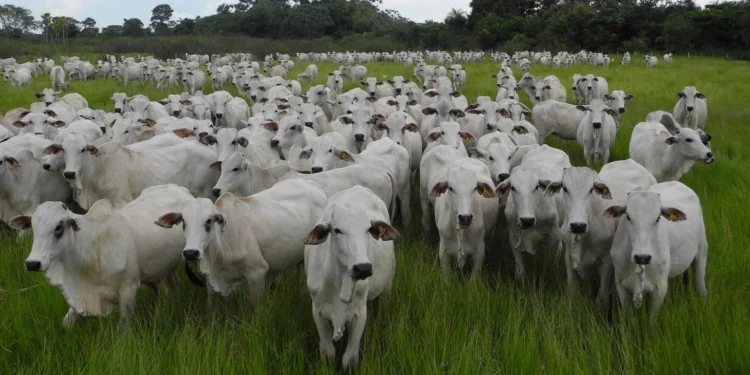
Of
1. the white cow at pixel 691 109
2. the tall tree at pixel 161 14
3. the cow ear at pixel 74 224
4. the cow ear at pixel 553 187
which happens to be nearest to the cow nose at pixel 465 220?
the cow ear at pixel 553 187

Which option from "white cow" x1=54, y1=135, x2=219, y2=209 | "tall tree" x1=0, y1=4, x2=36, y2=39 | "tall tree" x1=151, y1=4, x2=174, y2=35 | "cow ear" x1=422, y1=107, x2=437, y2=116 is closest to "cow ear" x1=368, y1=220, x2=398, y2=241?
"white cow" x1=54, y1=135, x2=219, y2=209

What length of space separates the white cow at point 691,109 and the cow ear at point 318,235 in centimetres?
1047

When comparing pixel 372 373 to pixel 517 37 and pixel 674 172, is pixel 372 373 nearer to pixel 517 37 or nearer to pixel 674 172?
pixel 674 172

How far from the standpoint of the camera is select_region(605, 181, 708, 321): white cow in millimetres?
4781

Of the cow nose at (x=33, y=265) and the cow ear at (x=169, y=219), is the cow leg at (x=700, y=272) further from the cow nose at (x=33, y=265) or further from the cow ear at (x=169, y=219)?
the cow nose at (x=33, y=265)

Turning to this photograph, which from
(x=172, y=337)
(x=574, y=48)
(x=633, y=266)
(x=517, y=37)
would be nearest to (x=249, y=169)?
(x=172, y=337)

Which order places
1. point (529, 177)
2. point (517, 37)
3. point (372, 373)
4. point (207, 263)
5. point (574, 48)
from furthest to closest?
point (517, 37) < point (574, 48) < point (529, 177) < point (207, 263) < point (372, 373)

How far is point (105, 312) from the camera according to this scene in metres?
5.04

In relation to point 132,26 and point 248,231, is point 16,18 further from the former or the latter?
point 248,231

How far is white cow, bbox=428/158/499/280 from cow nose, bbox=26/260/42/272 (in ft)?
10.9

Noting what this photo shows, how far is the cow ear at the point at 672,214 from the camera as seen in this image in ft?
16.0

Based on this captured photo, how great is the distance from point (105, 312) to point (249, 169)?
266 cm

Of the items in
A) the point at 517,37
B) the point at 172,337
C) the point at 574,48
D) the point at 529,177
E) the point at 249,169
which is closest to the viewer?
the point at 172,337

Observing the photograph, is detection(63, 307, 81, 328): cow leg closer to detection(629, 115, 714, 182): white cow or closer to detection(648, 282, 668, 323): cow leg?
detection(648, 282, 668, 323): cow leg
